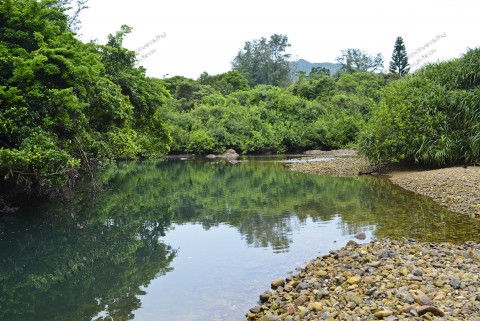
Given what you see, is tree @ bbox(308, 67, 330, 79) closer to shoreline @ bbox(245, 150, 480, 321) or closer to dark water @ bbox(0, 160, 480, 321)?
dark water @ bbox(0, 160, 480, 321)

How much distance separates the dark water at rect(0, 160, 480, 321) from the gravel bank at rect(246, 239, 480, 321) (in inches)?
40.2

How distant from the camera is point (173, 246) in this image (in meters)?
13.2

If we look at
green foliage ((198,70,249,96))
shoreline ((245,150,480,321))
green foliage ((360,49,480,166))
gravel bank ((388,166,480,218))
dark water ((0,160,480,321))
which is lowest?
dark water ((0,160,480,321))

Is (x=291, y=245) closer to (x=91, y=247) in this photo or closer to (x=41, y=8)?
(x=91, y=247)

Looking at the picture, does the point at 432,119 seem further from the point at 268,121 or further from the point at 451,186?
the point at 268,121

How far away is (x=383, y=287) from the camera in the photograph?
7.14 m

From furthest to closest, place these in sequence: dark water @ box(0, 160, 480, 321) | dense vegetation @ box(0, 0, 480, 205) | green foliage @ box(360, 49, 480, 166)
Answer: green foliage @ box(360, 49, 480, 166) < dense vegetation @ box(0, 0, 480, 205) < dark water @ box(0, 160, 480, 321)

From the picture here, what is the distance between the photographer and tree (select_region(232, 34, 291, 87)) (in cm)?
10269

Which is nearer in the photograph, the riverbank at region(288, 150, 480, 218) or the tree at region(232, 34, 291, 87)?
the riverbank at region(288, 150, 480, 218)

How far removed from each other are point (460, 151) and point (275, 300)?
20.0 m

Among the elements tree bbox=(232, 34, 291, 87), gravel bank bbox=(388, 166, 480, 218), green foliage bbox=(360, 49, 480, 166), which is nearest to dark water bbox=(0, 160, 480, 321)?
gravel bank bbox=(388, 166, 480, 218)

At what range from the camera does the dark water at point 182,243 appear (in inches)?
344

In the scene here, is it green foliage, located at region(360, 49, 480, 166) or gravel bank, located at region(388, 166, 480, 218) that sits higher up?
green foliage, located at region(360, 49, 480, 166)

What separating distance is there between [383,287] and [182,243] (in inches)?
309
